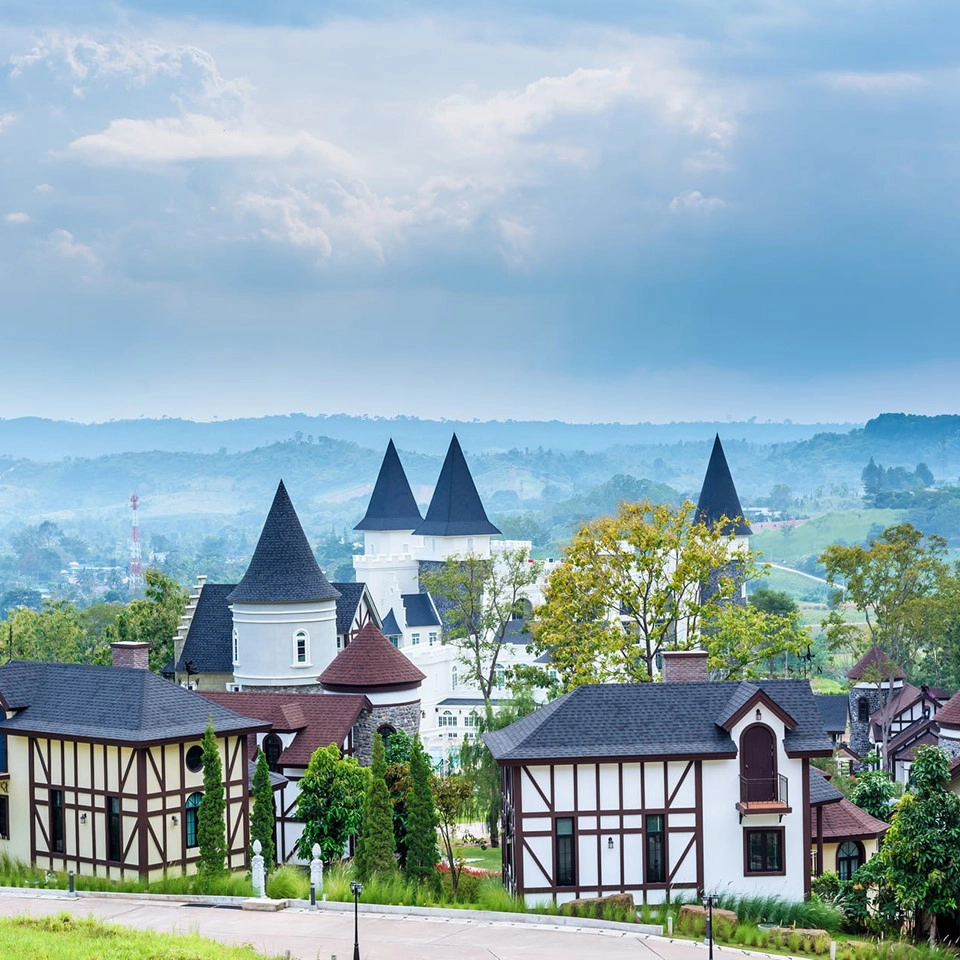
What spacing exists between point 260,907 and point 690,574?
1896 cm

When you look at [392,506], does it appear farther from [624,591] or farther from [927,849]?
[927,849]

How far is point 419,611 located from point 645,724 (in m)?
64.0

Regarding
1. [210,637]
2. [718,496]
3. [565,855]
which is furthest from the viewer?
[718,496]

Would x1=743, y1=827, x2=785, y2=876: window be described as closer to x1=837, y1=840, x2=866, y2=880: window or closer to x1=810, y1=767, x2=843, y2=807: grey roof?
x1=810, y1=767, x2=843, y2=807: grey roof

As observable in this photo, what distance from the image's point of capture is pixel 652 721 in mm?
39062

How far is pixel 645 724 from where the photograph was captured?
3894 cm

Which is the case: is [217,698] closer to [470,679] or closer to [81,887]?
[81,887]

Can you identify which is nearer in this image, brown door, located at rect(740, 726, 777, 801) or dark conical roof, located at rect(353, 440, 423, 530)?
brown door, located at rect(740, 726, 777, 801)

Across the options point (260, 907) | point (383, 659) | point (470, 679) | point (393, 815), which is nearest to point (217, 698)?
point (383, 659)

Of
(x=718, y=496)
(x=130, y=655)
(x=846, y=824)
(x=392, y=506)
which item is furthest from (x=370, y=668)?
(x=392, y=506)

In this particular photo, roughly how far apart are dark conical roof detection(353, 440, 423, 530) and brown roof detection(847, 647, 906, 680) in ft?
122

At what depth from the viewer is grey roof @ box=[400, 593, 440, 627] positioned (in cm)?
10169

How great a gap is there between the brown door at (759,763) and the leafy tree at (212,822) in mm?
11876

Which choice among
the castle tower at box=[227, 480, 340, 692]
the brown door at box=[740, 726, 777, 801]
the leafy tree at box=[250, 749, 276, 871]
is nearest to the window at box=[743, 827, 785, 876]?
the brown door at box=[740, 726, 777, 801]
